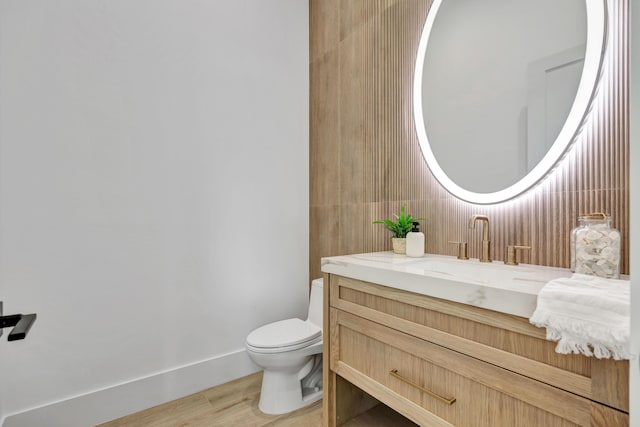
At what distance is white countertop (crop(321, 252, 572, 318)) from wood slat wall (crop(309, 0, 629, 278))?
7.2 inches

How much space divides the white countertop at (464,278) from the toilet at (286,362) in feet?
1.68

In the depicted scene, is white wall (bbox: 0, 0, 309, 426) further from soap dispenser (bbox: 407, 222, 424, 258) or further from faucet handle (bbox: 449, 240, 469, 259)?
faucet handle (bbox: 449, 240, 469, 259)

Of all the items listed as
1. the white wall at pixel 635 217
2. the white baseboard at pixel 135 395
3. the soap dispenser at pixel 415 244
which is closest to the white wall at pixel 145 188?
the white baseboard at pixel 135 395

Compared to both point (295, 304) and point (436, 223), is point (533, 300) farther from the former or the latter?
point (295, 304)

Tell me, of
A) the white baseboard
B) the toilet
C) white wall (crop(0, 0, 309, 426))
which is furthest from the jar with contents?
the white baseboard

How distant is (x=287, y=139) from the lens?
232cm

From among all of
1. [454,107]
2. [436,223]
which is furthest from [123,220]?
[454,107]

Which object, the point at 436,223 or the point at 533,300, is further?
the point at 436,223

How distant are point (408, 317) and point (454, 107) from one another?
1.02 metres

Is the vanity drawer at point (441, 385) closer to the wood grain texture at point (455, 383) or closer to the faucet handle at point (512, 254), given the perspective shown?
the wood grain texture at point (455, 383)

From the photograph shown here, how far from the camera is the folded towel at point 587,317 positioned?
0.63 meters

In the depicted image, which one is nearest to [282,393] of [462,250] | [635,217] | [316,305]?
[316,305]

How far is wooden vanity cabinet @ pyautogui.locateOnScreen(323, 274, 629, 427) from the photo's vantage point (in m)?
0.71

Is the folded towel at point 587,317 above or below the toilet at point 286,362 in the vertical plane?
above
